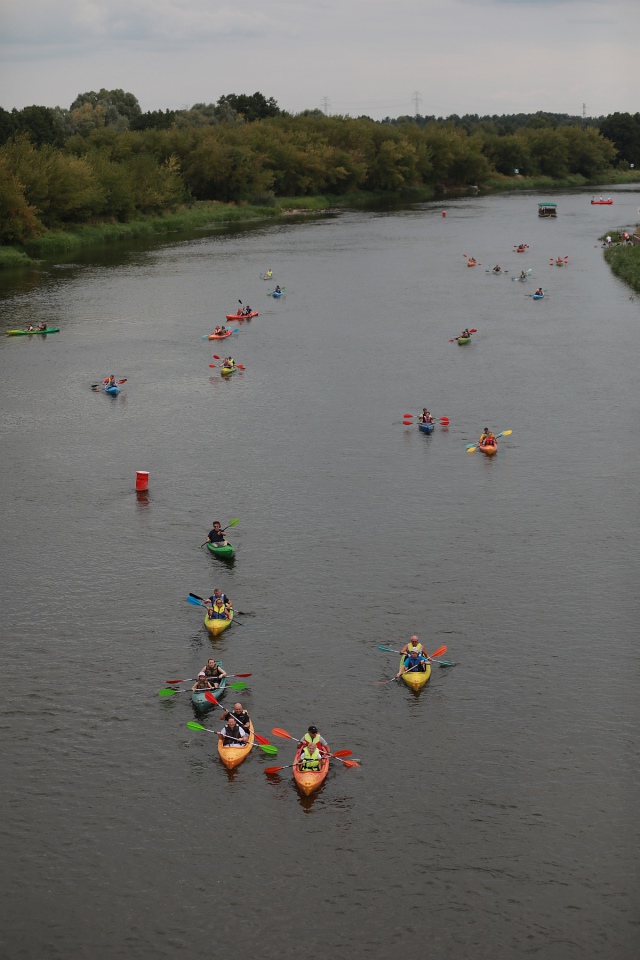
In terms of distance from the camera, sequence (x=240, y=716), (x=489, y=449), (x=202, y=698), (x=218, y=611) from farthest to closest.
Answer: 1. (x=489, y=449)
2. (x=218, y=611)
3. (x=202, y=698)
4. (x=240, y=716)

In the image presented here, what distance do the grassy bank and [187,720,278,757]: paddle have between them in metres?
57.6

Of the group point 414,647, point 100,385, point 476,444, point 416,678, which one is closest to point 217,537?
point 414,647

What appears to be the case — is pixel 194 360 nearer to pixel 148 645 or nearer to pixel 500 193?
pixel 148 645

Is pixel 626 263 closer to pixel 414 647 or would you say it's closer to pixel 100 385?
pixel 100 385

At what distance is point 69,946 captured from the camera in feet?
58.9

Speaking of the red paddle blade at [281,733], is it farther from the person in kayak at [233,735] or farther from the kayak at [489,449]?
the kayak at [489,449]

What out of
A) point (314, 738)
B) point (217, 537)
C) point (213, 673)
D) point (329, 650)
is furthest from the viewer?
point (217, 537)

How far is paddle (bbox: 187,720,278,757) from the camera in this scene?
74.1 feet

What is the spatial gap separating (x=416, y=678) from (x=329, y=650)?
8.69 ft

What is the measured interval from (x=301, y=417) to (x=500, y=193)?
126 metres

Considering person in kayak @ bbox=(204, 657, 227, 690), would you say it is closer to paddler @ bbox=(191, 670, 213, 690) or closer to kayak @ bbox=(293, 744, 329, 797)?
paddler @ bbox=(191, 670, 213, 690)

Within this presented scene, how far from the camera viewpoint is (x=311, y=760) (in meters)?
21.8

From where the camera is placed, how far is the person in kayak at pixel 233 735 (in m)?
22.8

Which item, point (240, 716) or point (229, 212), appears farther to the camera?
point (229, 212)
